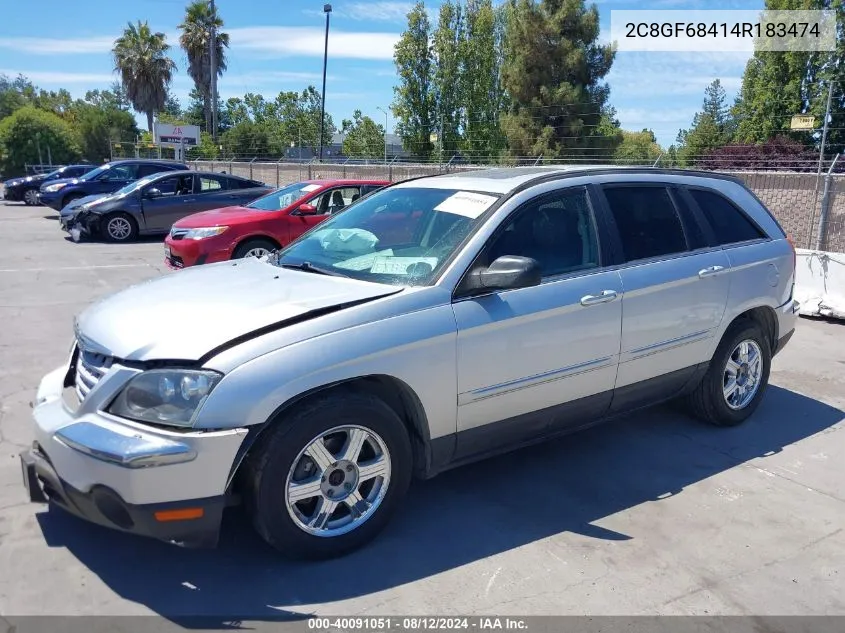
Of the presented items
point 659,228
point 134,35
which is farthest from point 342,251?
point 134,35

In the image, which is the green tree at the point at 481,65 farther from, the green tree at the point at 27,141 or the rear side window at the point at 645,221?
the rear side window at the point at 645,221

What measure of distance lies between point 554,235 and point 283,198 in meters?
7.25

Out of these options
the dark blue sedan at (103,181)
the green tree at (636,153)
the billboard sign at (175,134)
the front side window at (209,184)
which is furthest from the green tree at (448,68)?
the front side window at (209,184)

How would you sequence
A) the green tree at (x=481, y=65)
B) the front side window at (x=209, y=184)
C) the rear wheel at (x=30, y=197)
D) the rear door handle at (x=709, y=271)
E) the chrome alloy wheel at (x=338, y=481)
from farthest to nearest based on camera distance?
the green tree at (x=481, y=65) → the rear wheel at (x=30, y=197) → the front side window at (x=209, y=184) → the rear door handle at (x=709, y=271) → the chrome alloy wheel at (x=338, y=481)

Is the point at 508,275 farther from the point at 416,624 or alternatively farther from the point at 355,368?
the point at 416,624

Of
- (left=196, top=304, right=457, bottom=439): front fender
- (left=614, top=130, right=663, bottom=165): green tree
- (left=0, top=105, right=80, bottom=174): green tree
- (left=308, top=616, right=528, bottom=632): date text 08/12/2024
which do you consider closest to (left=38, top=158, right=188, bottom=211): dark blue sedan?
(left=614, top=130, right=663, bottom=165): green tree

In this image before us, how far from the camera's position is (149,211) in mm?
15094

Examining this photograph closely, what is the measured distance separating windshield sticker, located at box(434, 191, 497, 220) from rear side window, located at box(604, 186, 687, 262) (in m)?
0.87

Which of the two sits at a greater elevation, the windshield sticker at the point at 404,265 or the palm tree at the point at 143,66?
the palm tree at the point at 143,66

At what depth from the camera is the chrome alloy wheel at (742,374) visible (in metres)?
5.07

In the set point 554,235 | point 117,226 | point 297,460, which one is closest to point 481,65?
point 117,226

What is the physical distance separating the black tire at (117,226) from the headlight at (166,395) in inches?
521

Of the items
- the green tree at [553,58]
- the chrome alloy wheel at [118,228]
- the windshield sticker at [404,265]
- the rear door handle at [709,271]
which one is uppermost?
the green tree at [553,58]

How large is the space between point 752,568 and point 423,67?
42.9 meters
